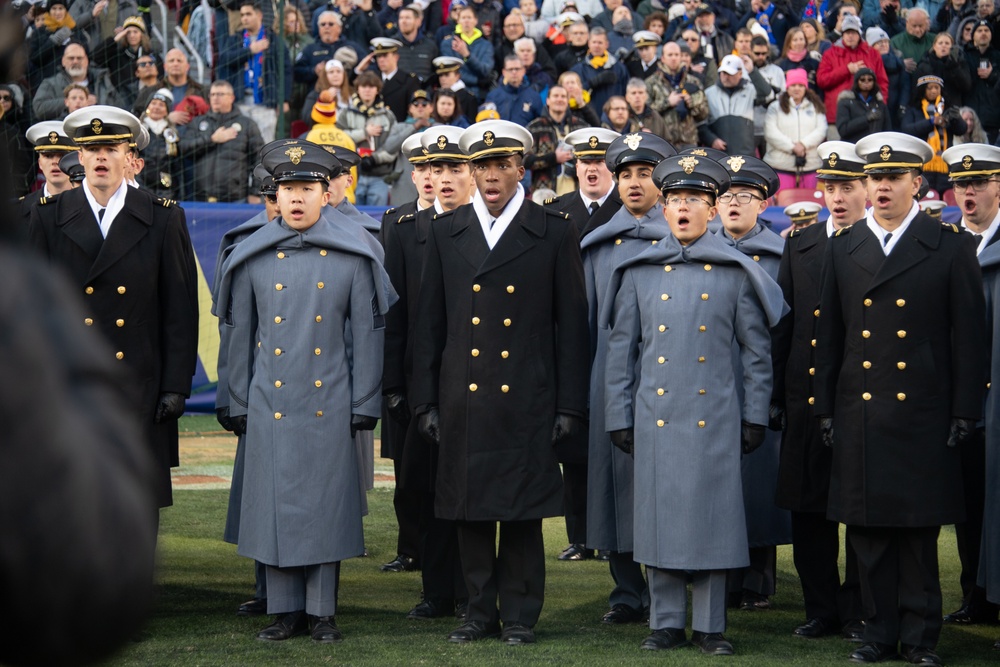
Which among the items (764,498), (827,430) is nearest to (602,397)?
(764,498)

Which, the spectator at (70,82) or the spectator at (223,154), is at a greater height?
the spectator at (70,82)

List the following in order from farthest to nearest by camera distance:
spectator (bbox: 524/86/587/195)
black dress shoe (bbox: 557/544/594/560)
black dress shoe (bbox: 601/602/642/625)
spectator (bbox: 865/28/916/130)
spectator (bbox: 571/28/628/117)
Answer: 1. spectator (bbox: 865/28/916/130)
2. spectator (bbox: 571/28/628/117)
3. spectator (bbox: 524/86/587/195)
4. black dress shoe (bbox: 557/544/594/560)
5. black dress shoe (bbox: 601/602/642/625)

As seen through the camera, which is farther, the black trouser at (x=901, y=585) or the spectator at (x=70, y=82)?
the spectator at (x=70, y=82)

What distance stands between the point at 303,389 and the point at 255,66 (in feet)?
28.4

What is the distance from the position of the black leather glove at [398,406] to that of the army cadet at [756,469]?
1.79 m

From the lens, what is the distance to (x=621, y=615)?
22.8 ft

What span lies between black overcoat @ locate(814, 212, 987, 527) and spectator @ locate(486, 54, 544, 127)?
9.39 m

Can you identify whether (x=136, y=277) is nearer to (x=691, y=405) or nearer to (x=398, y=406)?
(x=398, y=406)

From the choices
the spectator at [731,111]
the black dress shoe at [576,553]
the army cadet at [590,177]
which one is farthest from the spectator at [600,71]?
the black dress shoe at [576,553]

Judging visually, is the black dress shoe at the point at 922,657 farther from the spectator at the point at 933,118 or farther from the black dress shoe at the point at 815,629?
the spectator at the point at 933,118

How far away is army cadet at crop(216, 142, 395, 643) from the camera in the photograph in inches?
254

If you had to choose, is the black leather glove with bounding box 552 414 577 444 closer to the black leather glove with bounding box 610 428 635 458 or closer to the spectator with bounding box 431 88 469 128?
the black leather glove with bounding box 610 428 635 458

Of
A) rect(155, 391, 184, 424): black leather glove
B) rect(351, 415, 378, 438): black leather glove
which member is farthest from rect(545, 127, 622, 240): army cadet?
rect(155, 391, 184, 424): black leather glove

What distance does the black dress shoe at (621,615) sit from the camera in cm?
694
